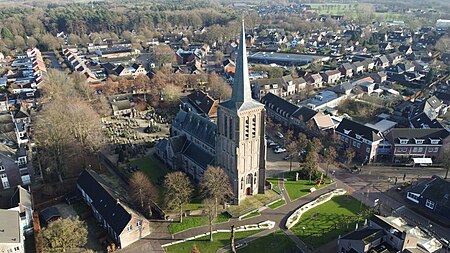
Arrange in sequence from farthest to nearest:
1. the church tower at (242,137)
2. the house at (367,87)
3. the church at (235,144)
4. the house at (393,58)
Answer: the house at (393,58), the house at (367,87), the church at (235,144), the church tower at (242,137)

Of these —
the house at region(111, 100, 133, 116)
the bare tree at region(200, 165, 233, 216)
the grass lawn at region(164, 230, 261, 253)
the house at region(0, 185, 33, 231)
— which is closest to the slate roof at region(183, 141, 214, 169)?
the bare tree at region(200, 165, 233, 216)

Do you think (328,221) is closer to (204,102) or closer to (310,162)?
(310,162)

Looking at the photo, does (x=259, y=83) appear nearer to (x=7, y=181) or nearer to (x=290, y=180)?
(x=290, y=180)

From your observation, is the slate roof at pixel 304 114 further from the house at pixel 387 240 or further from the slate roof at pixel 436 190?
the house at pixel 387 240

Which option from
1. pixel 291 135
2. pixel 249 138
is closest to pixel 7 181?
pixel 249 138

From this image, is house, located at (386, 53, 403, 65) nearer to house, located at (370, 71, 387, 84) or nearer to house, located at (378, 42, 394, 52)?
house, located at (378, 42, 394, 52)

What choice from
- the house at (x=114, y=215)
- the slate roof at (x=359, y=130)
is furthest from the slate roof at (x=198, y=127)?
the slate roof at (x=359, y=130)
